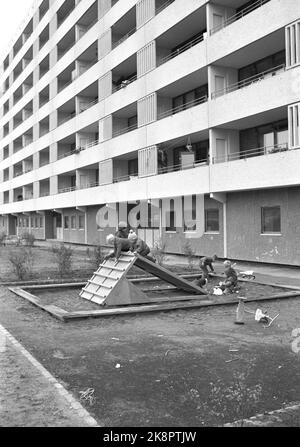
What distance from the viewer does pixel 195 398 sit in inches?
196

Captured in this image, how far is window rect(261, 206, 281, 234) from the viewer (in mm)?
19750

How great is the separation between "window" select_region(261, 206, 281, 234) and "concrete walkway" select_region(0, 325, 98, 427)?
1503 centimetres

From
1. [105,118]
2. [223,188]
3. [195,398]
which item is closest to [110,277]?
[195,398]

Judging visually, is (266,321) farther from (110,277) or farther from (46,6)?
(46,6)

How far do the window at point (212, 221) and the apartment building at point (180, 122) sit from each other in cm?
9

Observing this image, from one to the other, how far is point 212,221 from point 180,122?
542cm

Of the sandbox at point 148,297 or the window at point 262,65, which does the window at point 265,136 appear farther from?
the sandbox at point 148,297

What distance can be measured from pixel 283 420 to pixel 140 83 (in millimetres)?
26742

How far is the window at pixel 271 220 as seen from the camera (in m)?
19.8

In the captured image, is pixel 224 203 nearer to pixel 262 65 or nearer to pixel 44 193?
pixel 262 65

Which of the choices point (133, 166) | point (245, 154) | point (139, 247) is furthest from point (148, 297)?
point (133, 166)

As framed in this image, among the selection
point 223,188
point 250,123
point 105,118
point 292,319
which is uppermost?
point 105,118

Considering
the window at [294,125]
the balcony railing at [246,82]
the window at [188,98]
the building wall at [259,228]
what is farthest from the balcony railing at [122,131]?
the window at [294,125]

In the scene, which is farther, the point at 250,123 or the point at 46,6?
the point at 46,6
